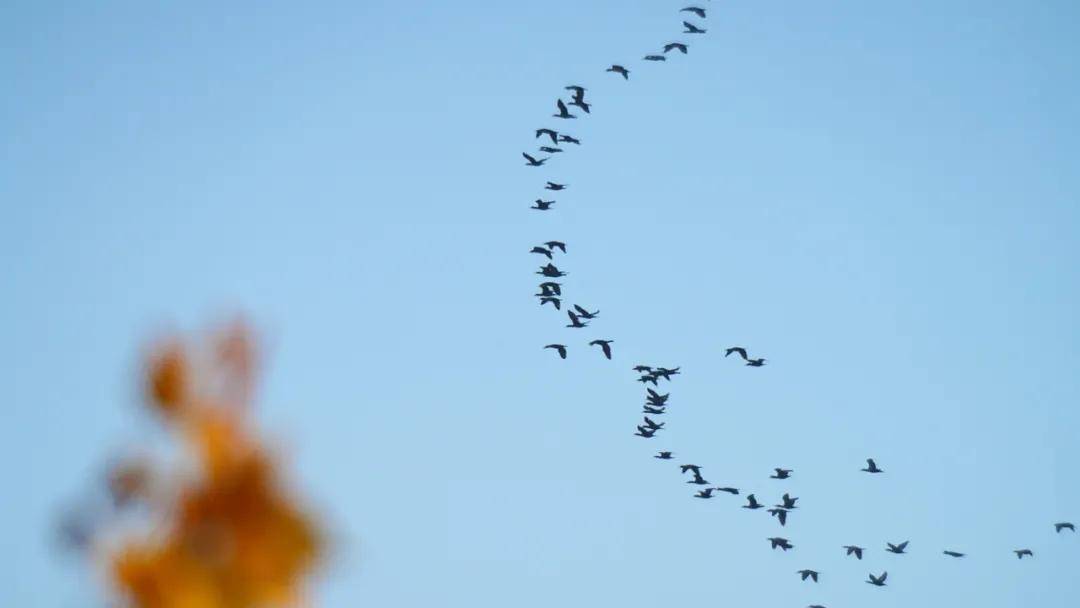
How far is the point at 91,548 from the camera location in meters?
7.34

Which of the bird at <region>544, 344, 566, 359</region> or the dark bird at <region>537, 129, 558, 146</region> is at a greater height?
the dark bird at <region>537, 129, 558, 146</region>

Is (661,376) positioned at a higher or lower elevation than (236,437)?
higher

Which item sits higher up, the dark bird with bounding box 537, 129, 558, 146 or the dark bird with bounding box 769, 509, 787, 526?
the dark bird with bounding box 537, 129, 558, 146

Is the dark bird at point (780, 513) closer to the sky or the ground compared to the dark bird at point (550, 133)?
closer to the ground

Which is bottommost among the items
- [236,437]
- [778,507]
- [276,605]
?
[276,605]

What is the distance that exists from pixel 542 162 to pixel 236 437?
59.6 m

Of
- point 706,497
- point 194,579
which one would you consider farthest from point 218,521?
point 706,497

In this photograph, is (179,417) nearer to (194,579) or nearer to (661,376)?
(194,579)

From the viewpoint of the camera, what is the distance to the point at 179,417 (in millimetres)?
7578

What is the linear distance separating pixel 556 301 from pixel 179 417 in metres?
59.2

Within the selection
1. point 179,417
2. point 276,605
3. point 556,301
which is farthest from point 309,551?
→ point 556,301

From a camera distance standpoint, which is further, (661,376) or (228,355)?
(661,376)

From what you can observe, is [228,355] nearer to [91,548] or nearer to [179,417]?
[179,417]

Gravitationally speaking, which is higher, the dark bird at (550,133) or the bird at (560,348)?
the dark bird at (550,133)
